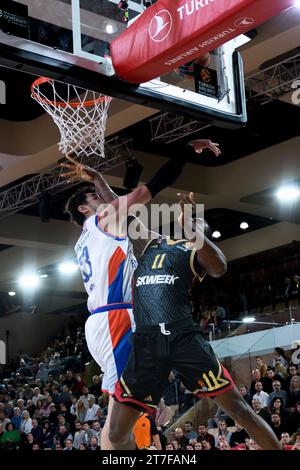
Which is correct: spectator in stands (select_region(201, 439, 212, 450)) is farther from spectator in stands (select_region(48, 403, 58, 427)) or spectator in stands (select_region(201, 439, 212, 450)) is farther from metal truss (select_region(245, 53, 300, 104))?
spectator in stands (select_region(48, 403, 58, 427))

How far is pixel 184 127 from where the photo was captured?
14.2 meters

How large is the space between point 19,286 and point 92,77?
2211 cm

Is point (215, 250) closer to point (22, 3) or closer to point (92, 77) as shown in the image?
point (92, 77)

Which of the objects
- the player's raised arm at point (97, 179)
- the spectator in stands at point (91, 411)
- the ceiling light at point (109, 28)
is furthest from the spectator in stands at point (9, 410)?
the ceiling light at point (109, 28)

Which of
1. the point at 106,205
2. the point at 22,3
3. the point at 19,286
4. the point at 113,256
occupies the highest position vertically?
the point at 19,286

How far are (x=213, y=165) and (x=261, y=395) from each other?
7.46 meters

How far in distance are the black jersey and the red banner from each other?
1254 millimetres

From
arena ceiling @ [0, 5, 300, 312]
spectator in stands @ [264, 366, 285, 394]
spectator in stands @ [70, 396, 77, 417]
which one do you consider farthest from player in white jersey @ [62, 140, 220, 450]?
spectator in stands @ [70, 396, 77, 417]

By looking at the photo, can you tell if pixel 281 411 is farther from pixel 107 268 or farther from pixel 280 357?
pixel 107 268

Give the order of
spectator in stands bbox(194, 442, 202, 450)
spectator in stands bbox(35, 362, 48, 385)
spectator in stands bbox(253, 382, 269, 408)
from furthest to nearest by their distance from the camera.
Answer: spectator in stands bbox(35, 362, 48, 385) < spectator in stands bbox(253, 382, 269, 408) < spectator in stands bbox(194, 442, 202, 450)

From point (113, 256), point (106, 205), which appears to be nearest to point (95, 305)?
point (113, 256)

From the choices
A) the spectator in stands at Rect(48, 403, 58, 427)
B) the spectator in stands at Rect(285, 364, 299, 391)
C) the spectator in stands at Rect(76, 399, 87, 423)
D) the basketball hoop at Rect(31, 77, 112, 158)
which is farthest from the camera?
the spectator in stands at Rect(48, 403, 58, 427)

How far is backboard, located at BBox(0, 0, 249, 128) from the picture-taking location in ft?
15.6

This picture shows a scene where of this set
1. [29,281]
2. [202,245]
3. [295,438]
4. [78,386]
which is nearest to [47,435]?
[78,386]
